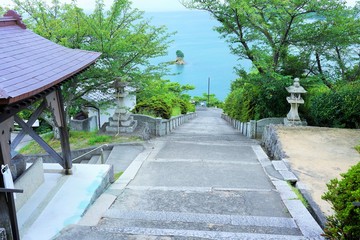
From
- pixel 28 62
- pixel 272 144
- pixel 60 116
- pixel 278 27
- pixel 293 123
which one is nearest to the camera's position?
pixel 28 62

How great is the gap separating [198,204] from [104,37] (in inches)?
293

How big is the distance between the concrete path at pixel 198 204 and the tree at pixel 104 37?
387 cm

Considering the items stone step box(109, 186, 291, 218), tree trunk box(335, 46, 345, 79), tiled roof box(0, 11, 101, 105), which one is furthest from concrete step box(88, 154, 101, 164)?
tree trunk box(335, 46, 345, 79)

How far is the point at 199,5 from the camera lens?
1428cm

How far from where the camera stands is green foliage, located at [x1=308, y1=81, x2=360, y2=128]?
11.9m

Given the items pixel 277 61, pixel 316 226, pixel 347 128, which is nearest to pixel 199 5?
pixel 277 61

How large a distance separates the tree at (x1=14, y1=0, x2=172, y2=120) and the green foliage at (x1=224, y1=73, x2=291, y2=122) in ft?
14.1

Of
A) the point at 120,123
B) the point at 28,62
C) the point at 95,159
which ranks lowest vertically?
the point at 95,159

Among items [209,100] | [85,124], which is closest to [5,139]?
[85,124]

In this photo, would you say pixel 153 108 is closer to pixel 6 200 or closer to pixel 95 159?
pixel 95 159

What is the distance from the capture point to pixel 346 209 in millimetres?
4270

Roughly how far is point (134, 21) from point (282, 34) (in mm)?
6534

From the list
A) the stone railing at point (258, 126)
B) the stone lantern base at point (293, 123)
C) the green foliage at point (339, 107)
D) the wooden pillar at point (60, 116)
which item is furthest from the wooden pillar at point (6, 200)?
the stone railing at point (258, 126)

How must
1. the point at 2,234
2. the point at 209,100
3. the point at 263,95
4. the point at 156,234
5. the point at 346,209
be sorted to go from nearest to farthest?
the point at 346,209 < the point at 2,234 < the point at 156,234 < the point at 263,95 < the point at 209,100
